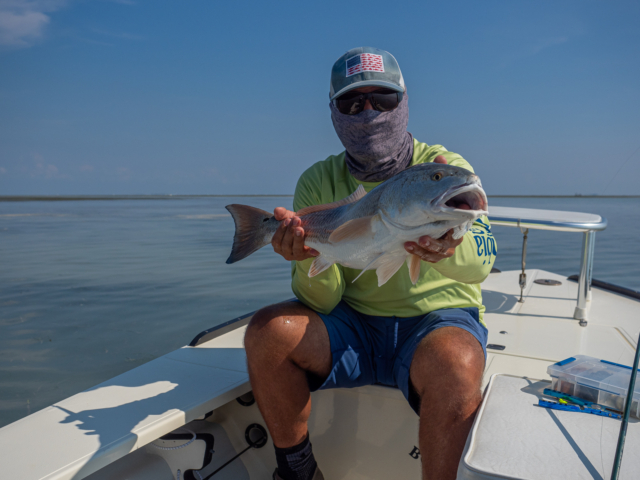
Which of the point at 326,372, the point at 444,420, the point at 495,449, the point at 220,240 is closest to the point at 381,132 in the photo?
the point at 326,372

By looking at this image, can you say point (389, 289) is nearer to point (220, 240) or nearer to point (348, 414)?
point (348, 414)

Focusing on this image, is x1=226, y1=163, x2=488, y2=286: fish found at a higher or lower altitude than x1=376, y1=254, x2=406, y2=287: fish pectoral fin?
higher

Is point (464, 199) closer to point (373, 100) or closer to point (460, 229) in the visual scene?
point (460, 229)

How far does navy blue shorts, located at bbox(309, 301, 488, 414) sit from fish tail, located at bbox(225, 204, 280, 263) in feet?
1.94

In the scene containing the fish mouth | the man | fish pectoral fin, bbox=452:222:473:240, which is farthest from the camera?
the man

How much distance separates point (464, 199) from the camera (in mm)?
1659

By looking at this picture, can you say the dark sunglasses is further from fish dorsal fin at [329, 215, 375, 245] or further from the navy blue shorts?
the navy blue shorts


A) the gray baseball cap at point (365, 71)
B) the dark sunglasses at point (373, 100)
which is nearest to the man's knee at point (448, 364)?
the dark sunglasses at point (373, 100)

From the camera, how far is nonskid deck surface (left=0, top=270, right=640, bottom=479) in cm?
209

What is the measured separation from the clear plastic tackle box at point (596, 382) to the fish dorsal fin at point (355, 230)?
108 cm

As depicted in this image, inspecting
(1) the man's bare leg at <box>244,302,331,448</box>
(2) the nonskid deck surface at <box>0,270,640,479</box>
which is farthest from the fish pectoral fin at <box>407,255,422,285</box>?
(2) the nonskid deck surface at <box>0,270,640,479</box>

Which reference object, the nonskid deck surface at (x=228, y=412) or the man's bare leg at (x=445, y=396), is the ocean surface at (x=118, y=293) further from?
the man's bare leg at (x=445, y=396)

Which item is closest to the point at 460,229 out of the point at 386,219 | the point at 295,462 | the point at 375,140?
the point at 386,219

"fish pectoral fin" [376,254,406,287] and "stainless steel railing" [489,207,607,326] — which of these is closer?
"fish pectoral fin" [376,254,406,287]
